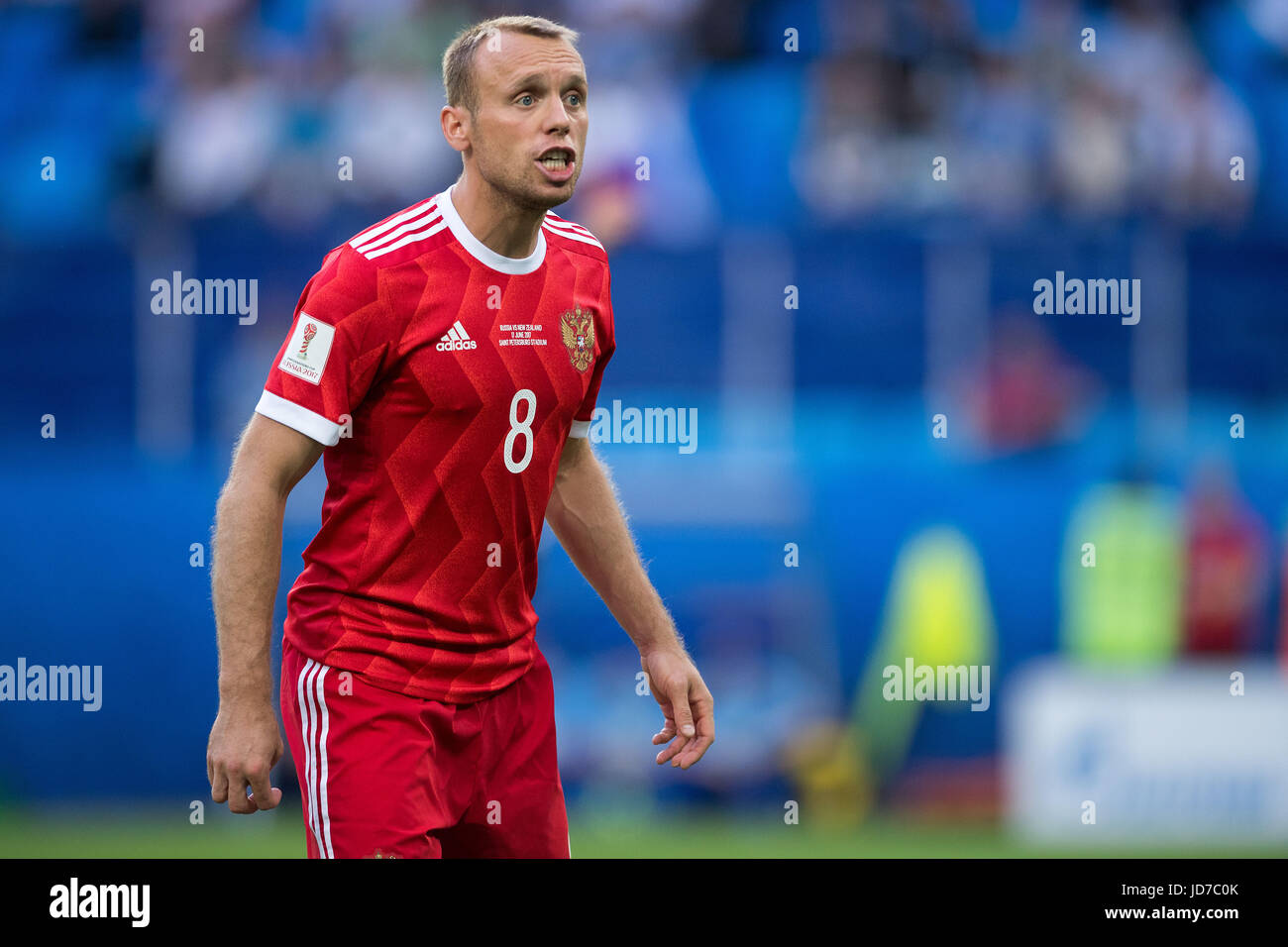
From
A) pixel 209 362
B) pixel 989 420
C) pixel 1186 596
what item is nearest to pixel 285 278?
pixel 209 362

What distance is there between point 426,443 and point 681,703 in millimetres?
815

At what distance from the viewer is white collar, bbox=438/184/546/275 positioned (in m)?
3.35

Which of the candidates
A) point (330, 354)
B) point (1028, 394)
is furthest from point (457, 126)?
point (1028, 394)

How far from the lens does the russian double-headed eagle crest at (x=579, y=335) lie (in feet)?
11.3

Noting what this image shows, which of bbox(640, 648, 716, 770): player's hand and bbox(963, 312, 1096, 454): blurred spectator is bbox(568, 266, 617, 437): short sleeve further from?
bbox(963, 312, 1096, 454): blurred spectator

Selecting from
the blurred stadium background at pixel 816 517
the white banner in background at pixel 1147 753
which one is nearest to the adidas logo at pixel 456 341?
the blurred stadium background at pixel 816 517

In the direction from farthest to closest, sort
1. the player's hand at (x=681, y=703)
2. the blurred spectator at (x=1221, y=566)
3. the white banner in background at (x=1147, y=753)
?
the blurred spectator at (x=1221, y=566)
the white banner in background at (x=1147, y=753)
the player's hand at (x=681, y=703)

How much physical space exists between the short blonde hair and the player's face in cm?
2

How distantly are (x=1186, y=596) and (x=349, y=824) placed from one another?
215 inches

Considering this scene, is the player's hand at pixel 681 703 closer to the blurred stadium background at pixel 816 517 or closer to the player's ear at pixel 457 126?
the player's ear at pixel 457 126

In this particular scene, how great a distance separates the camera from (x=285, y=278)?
7.62 m

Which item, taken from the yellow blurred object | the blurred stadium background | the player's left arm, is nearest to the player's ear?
the player's left arm

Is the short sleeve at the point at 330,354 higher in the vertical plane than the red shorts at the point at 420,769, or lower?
higher

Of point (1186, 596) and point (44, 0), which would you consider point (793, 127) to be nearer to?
point (1186, 596)
